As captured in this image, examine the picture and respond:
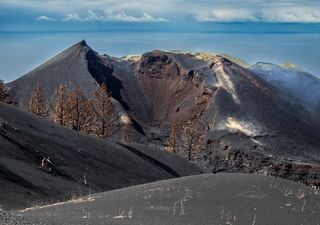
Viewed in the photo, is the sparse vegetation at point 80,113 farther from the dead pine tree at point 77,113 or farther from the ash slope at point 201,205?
the ash slope at point 201,205

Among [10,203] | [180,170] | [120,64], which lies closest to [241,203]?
[10,203]

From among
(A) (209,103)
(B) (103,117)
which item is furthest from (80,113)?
(A) (209,103)

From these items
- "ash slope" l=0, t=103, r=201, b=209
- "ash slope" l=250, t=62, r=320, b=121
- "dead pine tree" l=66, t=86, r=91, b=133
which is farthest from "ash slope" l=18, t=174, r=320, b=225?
"ash slope" l=250, t=62, r=320, b=121

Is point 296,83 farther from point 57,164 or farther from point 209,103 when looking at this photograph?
point 57,164

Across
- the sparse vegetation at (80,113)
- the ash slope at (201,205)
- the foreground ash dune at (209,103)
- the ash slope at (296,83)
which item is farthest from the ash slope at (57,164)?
the ash slope at (296,83)

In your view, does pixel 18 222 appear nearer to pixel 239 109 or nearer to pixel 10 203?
pixel 10 203

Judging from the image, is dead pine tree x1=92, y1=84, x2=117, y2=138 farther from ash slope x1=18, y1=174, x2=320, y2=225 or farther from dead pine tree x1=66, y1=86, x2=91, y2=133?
ash slope x1=18, y1=174, x2=320, y2=225
